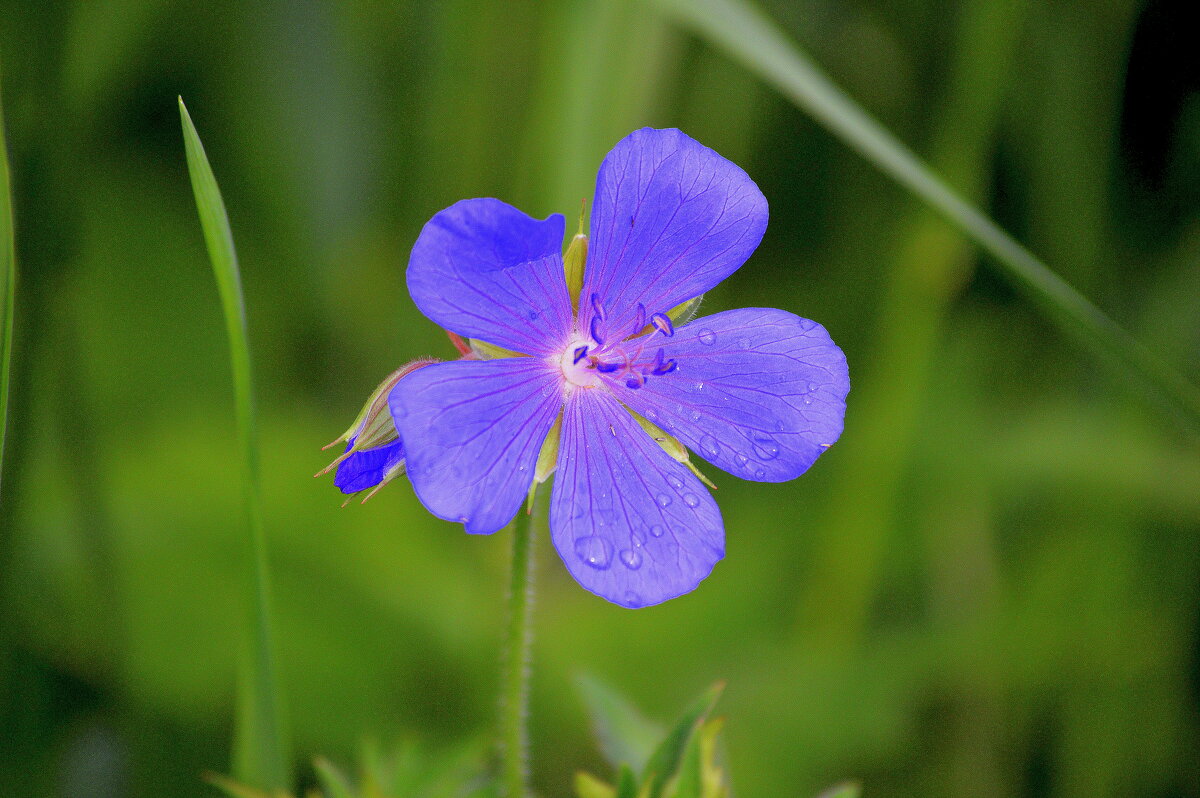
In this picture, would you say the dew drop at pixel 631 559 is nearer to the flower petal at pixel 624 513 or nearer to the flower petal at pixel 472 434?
the flower petal at pixel 624 513

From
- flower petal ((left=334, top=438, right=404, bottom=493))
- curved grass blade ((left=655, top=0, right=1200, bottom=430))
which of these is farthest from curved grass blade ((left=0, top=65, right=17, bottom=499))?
curved grass blade ((left=655, top=0, right=1200, bottom=430))

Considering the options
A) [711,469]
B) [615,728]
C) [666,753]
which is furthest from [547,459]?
[711,469]

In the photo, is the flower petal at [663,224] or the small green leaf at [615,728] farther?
the small green leaf at [615,728]

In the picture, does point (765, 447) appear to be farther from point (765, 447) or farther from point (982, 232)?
point (982, 232)

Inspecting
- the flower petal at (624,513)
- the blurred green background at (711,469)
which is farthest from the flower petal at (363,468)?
the blurred green background at (711,469)

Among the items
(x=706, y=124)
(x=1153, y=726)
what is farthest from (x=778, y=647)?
(x=706, y=124)

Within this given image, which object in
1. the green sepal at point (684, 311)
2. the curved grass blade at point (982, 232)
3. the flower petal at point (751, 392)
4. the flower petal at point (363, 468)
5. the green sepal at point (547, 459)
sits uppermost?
the curved grass blade at point (982, 232)

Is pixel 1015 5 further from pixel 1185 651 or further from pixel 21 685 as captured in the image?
pixel 21 685
